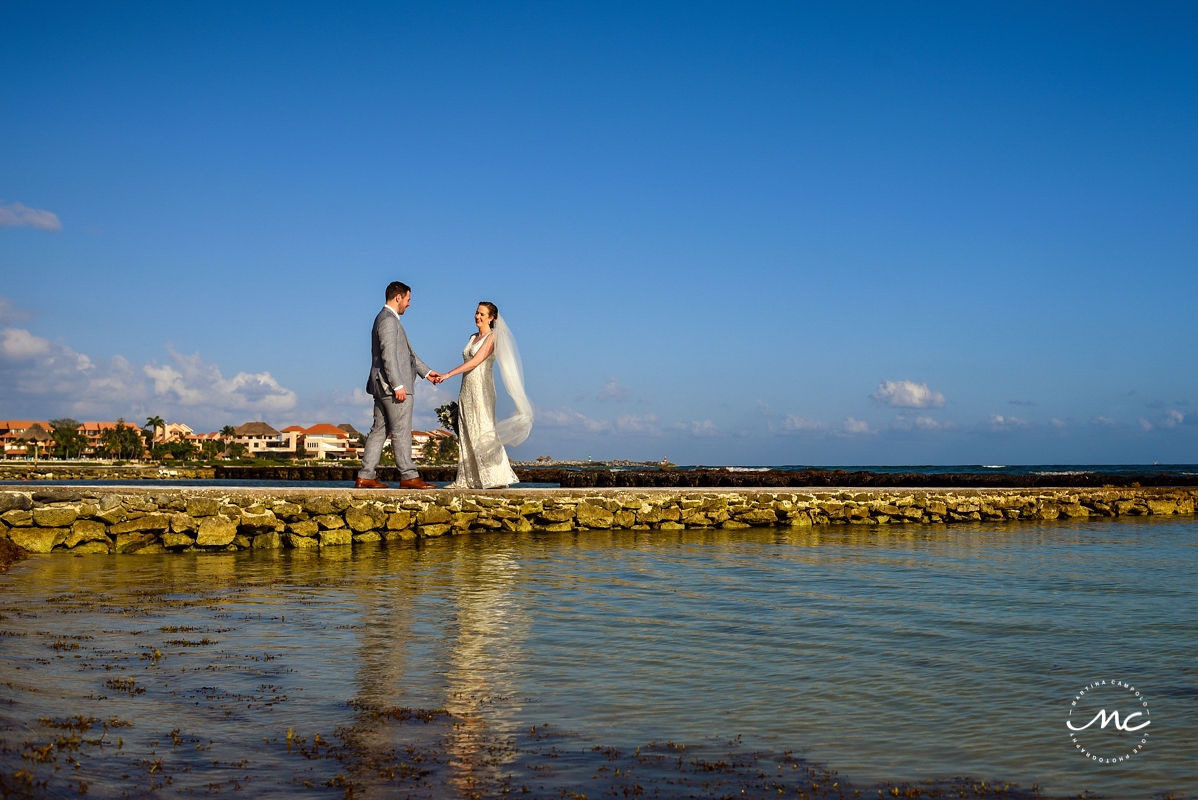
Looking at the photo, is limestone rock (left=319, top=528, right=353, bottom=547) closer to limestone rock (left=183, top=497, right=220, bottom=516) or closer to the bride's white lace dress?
limestone rock (left=183, top=497, right=220, bottom=516)

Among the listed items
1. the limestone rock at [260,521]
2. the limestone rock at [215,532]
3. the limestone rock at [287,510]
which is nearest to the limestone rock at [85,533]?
the limestone rock at [215,532]

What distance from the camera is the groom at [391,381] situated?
1280 cm

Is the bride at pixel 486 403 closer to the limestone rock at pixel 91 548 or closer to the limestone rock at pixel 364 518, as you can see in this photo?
the limestone rock at pixel 364 518

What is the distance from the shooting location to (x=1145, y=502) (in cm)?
2220

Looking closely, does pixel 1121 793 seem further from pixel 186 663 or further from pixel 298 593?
pixel 298 593

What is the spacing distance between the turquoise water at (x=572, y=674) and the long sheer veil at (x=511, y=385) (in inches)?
Result: 154

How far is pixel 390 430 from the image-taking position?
13062 mm

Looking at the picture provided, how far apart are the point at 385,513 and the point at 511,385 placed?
2786 millimetres

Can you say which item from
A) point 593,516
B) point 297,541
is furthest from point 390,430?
point 593,516

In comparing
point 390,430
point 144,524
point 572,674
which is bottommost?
point 572,674

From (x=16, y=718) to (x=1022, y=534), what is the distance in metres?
16.1

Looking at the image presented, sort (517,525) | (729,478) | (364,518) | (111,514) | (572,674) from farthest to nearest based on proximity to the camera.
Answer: (729,478)
(517,525)
(364,518)
(111,514)
(572,674)

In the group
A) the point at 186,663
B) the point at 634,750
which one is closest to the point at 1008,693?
the point at 634,750

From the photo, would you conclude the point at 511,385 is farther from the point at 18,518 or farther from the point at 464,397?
the point at 18,518
